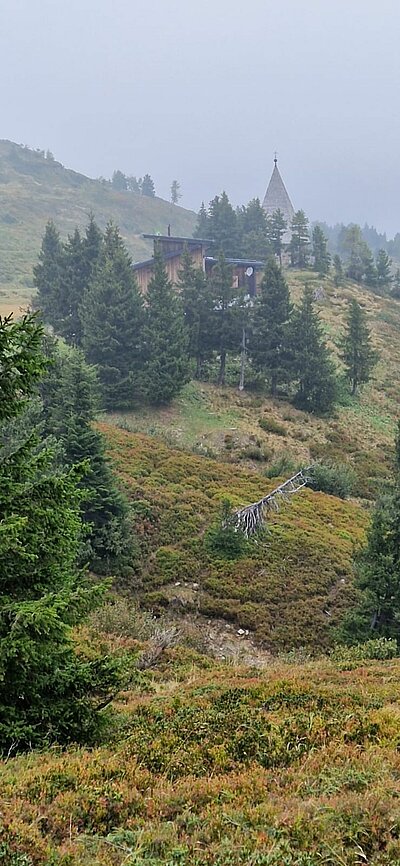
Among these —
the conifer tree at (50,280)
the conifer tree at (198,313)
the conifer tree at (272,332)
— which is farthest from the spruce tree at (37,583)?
the conifer tree at (50,280)

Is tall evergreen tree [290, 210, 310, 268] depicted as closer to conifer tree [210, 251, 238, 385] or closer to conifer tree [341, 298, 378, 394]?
conifer tree [341, 298, 378, 394]

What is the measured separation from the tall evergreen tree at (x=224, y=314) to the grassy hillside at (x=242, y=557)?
18152 mm

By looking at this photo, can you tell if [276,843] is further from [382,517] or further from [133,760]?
[382,517]

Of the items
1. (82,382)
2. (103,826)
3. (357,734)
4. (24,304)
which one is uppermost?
(24,304)

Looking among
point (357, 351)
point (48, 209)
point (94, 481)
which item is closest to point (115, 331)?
point (357, 351)

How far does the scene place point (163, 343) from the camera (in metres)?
38.3

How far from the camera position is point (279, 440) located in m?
36.2

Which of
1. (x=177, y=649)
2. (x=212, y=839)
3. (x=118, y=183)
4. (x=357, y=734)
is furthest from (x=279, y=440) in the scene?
(x=118, y=183)

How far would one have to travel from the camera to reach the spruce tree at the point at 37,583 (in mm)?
5561

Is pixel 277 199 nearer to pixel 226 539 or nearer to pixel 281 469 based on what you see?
pixel 281 469

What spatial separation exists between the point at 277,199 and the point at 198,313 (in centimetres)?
5945

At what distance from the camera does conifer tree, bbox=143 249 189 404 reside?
37.6 metres

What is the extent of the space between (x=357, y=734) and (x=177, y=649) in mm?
6567

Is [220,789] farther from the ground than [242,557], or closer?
farther from the ground
